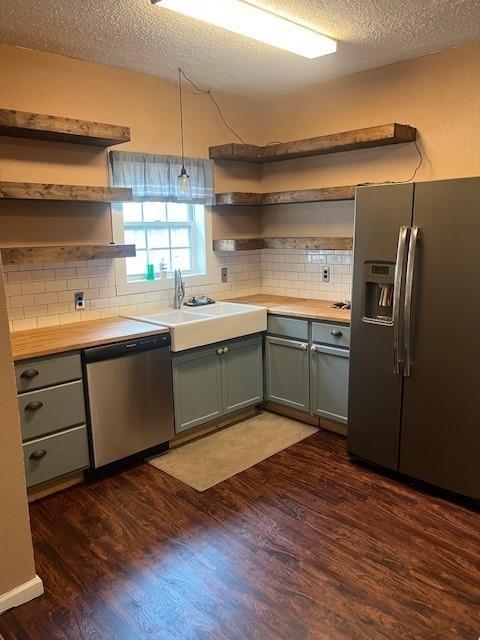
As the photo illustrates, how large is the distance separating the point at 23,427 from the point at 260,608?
154 centimetres

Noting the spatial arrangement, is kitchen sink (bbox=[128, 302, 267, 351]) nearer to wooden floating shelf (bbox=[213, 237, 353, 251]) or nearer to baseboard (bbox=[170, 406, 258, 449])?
wooden floating shelf (bbox=[213, 237, 353, 251])

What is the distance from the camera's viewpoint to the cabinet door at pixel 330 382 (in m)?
3.45

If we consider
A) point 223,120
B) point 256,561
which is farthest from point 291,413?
point 223,120

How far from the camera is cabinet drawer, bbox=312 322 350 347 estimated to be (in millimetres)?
3379

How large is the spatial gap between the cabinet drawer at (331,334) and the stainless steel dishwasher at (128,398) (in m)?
1.07

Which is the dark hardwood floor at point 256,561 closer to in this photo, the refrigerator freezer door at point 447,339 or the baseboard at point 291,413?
the refrigerator freezer door at point 447,339

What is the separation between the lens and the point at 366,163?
12.4 ft

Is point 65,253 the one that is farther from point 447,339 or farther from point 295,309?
point 447,339

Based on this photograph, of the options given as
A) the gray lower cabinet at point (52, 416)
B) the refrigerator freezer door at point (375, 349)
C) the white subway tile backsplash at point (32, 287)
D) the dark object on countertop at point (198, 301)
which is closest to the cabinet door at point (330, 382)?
the refrigerator freezer door at point (375, 349)

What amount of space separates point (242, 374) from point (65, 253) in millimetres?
1576

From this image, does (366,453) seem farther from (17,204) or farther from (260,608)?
(17,204)

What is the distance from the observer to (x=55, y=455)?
284 centimetres

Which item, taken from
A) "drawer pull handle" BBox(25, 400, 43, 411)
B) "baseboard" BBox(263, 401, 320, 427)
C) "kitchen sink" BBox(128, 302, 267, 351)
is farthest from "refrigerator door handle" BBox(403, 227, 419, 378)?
"drawer pull handle" BBox(25, 400, 43, 411)

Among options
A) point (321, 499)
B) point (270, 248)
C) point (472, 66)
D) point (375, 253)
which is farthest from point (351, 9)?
point (321, 499)
